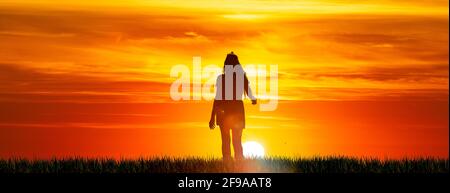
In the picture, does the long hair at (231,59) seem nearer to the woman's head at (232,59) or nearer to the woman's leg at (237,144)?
the woman's head at (232,59)

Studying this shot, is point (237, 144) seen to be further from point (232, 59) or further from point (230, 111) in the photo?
point (232, 59)

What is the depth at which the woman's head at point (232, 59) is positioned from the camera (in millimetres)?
23938

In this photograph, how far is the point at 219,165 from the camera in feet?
75.1

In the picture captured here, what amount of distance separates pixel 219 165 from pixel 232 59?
287cm

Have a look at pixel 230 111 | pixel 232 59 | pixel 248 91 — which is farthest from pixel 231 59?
pixel 230 111

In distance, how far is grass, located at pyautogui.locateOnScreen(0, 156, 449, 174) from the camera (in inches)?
902

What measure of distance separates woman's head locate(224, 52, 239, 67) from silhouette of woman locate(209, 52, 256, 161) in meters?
0.58

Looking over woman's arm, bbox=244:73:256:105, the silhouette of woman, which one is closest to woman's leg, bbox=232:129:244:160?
the silhouette of woman

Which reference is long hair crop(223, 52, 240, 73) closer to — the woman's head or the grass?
the woman's head
